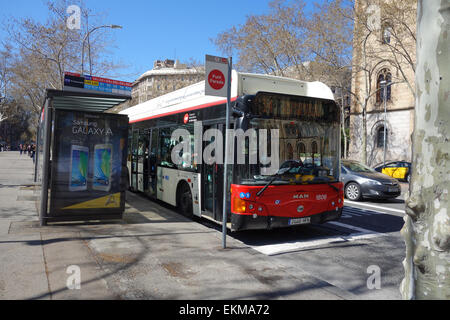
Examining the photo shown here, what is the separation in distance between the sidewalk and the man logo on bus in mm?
2739

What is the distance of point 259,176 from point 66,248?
339 centimetres

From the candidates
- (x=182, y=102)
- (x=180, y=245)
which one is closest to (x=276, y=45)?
(x=182, y=102)

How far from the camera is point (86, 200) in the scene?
7.77 m

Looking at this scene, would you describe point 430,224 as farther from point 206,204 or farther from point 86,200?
point 86,200

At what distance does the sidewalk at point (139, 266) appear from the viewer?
4270 millimetres

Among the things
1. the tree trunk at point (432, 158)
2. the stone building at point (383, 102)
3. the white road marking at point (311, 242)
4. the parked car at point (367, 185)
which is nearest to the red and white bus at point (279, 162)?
the white road marking at point (311, 242)

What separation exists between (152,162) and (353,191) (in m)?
7.15

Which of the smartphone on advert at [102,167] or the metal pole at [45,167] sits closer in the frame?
the metal pole at [45,167]

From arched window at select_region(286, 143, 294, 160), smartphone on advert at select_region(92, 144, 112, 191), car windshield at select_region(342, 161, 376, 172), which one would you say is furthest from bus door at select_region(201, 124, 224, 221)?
car windshield at select_region(342, 161, 376, 172)

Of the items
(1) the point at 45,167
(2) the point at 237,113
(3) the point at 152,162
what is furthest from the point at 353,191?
(1) the point at 45,167

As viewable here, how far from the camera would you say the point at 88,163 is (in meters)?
7.82

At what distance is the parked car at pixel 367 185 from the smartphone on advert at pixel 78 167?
923cm

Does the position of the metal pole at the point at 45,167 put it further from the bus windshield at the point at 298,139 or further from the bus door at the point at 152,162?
the bus windshield at the point at 298,139
